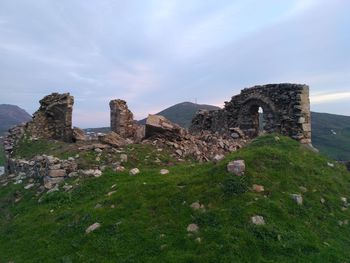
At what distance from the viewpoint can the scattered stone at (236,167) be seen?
8257 millimetres

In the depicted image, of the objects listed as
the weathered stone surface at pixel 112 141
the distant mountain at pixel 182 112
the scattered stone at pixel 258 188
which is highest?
the distant mountain at pixel 182 112

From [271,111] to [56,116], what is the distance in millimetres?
12323

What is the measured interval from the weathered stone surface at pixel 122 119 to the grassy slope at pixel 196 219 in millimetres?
12091

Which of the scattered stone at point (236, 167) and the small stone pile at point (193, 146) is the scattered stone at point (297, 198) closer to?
the scattered stone at point (236, 167)

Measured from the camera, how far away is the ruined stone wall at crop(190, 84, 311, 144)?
16.9 m

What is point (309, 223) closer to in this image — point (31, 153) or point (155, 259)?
point (155, 259)

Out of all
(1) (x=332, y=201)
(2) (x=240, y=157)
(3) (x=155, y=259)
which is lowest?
(3) (x=155, y=259)

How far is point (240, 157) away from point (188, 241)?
10.1ft

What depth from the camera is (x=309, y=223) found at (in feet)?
23.9

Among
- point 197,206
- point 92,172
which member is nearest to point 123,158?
point 92,172

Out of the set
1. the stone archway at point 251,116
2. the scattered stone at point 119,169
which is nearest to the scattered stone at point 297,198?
the scattered stone at point 119,169

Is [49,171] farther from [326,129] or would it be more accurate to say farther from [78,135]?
[326,129]

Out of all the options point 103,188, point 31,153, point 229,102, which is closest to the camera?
point 103,188

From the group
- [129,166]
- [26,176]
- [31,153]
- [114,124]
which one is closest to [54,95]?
[114,124]
